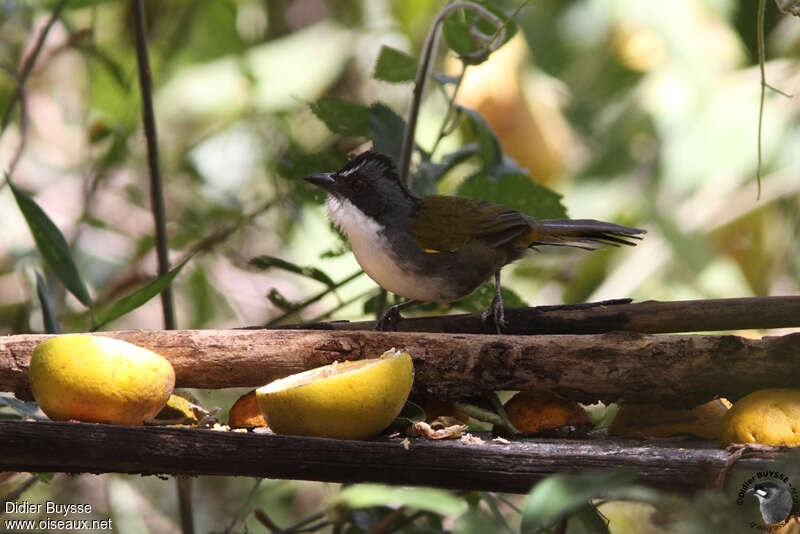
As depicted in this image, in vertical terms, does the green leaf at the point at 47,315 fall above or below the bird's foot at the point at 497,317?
above

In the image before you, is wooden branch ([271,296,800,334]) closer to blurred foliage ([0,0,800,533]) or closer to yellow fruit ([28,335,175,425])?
yellow fruit ([28,335,175,425])

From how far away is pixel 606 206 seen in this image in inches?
144

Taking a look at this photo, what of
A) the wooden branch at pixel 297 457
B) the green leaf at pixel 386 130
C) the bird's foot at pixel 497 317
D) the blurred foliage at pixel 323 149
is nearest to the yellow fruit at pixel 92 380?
the wooden branch at pixel 297 457

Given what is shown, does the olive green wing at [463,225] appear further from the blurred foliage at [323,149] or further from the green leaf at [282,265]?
the blurred foliage at [323,149]

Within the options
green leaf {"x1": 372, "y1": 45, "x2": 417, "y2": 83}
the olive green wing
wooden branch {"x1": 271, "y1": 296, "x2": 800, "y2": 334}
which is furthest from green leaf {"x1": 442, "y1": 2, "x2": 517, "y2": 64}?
wooden branch {"x1": 271, "y1": 296, "x2": 800, "y2": 334}

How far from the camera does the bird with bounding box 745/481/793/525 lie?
1.09 meters

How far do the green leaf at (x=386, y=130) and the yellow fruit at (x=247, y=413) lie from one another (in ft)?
2.69

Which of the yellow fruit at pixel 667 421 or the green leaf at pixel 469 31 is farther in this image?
the green leaf at pixel 469 31

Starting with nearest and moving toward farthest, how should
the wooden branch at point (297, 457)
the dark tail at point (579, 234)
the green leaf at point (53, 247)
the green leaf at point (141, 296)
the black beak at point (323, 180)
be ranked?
1. the wooden branch at point (297, 457)
2. the green leaf at point (141, 296)
3. the green leaf at point (53, 247)
4. the dark tail at point (579, 234)
5. the black beak at point (323, 180)

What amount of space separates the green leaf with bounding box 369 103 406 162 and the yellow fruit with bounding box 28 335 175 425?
977 mm

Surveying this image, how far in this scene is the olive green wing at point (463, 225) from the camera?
80.0 inches

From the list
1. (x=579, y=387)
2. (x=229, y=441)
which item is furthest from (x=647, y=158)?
(x=229, y=441)

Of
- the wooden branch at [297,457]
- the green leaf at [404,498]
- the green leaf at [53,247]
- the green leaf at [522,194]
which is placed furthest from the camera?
the green leaf at [522,194]

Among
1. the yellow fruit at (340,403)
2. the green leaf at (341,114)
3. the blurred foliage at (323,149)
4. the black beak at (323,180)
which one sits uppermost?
the green leaf at (341,114)
